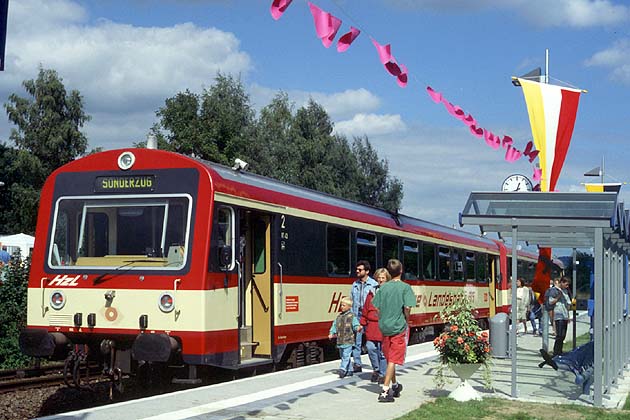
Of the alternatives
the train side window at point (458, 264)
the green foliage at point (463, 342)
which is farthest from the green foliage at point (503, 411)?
the train side window at point (458, 264)

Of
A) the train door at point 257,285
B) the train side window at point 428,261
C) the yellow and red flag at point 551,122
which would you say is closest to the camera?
the train door at point 257,285

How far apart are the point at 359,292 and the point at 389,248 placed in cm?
620

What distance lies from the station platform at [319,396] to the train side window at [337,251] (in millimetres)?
1838

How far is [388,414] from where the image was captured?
10227mm

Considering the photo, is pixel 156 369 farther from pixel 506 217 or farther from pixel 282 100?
pixel 282 100

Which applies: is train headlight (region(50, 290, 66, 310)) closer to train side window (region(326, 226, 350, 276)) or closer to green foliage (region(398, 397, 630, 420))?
train side window (region(326, 226, 350, 276))

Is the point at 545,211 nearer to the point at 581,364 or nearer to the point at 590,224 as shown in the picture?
the point at 590,224

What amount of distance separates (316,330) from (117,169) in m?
4.75

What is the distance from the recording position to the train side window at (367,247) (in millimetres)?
17688

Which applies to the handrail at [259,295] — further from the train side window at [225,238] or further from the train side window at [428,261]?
the train side window at [428,261]

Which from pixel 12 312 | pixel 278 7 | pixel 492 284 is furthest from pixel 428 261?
pixel 278 7

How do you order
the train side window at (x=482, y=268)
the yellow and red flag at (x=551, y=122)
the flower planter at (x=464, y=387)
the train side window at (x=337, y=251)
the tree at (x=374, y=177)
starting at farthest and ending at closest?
the tree at (x=374, y=177) → the train side window at (x=482, y=268) → the yellow and red flag at (x=551, y=122) → the train side window at (x=337, y=251) → the flower planter at (x=464, y=387)

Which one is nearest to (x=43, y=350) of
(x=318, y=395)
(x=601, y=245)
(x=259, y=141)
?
(x=318, y=395)

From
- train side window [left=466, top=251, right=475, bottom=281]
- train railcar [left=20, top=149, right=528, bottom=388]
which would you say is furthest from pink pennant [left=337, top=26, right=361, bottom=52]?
train side window [left=466, top=251, right=475, bottom=281]
